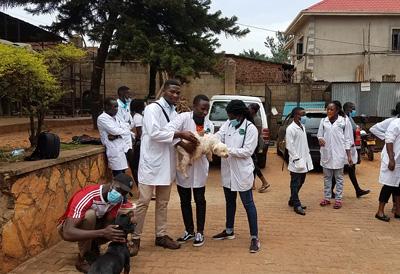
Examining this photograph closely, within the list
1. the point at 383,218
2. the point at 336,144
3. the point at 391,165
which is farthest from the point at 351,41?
the point at 383,218

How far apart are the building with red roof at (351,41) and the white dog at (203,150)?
16162 millimetres

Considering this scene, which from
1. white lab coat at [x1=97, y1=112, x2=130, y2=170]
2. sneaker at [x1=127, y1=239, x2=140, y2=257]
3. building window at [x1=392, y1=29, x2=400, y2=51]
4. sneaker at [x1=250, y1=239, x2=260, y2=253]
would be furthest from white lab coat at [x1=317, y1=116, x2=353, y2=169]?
building window at [x1=392, y1=29, x2=400, y2=51]

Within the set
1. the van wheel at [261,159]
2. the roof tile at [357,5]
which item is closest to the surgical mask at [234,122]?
the van wheel at [261,159]

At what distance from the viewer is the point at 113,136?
5.26 metres

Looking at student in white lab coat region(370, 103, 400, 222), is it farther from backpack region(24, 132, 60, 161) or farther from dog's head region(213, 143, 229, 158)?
backpack region(24, 132, 60, 161)

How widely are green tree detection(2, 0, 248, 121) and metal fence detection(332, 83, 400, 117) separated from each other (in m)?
4.93

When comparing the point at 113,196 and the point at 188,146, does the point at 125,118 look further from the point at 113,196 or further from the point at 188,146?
the point at 113,196

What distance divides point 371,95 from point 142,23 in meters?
9.10

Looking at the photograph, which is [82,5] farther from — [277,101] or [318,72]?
[318,72]

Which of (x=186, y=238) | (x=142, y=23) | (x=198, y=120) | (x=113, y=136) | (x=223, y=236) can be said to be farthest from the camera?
(x=142, y=23)

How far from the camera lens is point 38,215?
3.64 m

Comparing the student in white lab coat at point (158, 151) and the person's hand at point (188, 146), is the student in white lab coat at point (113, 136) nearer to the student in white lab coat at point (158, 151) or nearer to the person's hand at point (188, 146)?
the student in white lab coat at point (158, 151)

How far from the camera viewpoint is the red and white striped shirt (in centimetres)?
299

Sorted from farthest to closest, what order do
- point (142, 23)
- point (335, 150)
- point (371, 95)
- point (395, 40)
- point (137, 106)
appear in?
1. point (395, 40)
2. point (371, 95)
3. point (142, 23)
4. point (137, 106)
5. point (335, 150)
